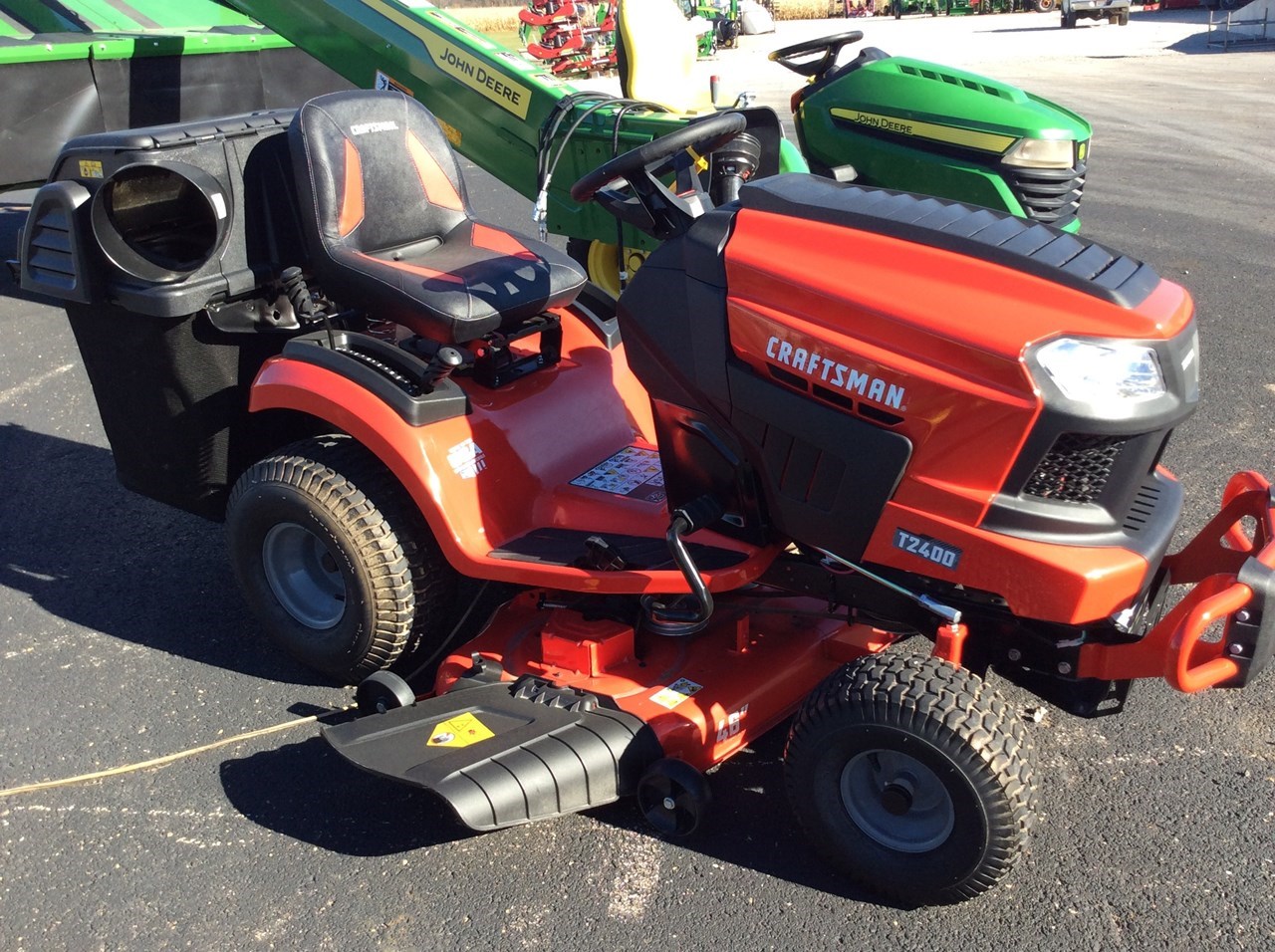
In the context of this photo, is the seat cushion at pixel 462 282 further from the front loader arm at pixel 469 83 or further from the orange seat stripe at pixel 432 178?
the front loader arm at pixel 469 83

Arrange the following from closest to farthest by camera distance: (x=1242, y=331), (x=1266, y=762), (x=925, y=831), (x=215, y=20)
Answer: (x=925, y=831) → (x=1266, y=762) → (x=1242, y=331) → (x=215, y=20)

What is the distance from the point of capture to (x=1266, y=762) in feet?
9.39

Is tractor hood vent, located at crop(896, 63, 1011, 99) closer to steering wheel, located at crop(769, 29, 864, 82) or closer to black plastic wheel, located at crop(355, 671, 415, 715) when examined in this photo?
steering wheel, located at crop(769, 29, 864, 82)

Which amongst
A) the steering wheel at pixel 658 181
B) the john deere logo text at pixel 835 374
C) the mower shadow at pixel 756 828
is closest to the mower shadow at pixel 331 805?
the mower shadow at pixel 756 828

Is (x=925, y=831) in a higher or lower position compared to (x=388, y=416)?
lower

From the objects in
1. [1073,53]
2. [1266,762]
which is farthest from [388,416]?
[1073,53]

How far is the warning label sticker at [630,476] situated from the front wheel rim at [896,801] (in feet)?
2.88

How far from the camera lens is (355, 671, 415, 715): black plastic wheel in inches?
114

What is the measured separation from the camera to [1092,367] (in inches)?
84.4

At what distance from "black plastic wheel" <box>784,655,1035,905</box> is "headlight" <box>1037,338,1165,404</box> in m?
0.60

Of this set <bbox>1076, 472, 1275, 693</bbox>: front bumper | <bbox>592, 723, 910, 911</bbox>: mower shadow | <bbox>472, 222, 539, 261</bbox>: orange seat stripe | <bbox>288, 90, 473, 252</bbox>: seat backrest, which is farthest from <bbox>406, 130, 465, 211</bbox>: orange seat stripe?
<bbox>1076, 472, 1275, 693</bbox>: front bumper

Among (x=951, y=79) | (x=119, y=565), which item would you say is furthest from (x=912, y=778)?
(x=951, y=79)

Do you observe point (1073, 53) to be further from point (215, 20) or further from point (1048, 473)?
point (1048, 473)

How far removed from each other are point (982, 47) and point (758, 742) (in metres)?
20.1
